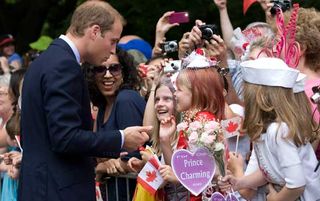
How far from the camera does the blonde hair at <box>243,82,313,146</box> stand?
5.04 meters

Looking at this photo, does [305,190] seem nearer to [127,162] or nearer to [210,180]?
[210,180]

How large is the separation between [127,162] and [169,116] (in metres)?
0.59

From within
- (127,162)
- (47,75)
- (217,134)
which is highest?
(47,75)

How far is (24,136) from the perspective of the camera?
5.58m

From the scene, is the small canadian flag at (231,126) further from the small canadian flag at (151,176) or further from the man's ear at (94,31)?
the man's ear at (94,31)

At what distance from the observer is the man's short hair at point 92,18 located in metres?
5.56

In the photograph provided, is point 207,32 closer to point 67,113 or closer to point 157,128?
point 157,128

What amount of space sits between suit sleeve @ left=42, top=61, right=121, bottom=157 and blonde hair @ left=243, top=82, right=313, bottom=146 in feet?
3.07

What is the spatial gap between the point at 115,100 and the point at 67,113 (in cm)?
174

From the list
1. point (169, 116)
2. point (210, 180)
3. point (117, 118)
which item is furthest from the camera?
point (117, 118)

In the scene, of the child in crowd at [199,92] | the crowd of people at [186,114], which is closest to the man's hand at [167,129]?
the crowd of people at [186,114]

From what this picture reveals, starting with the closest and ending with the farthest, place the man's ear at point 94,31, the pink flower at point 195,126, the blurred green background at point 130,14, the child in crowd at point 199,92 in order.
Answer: the pink flower at point 195,126
the man's ear at point 94,31
the child in crowd at point 199,92
the blurred green background at point 130,14

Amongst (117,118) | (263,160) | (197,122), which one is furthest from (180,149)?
(117,118)

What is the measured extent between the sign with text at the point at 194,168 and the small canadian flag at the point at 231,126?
0.67ft
